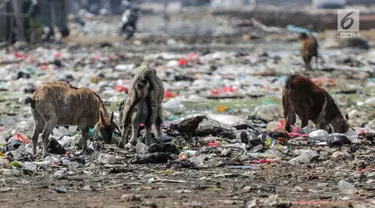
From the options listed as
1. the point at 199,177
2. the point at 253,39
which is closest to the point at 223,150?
the point at 199,177

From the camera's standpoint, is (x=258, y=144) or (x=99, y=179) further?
(x=258, y=144)

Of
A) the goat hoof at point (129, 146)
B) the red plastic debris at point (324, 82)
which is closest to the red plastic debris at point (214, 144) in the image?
the goat hoof at point (129, 146)

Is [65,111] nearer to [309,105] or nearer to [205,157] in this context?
[205,157]

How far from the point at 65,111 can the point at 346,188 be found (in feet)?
9.66

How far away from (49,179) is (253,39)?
27691 millimetres

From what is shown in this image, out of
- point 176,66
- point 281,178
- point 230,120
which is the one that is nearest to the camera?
point 281,178

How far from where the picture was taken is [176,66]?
64.7 ft

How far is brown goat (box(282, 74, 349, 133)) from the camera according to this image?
1023cm

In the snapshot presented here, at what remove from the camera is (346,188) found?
690 centimetres

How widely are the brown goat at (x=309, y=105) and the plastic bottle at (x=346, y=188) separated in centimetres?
328

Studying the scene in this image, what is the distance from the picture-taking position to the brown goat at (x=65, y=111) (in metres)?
8.67

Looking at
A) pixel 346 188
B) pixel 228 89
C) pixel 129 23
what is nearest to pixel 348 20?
pixel 129 23

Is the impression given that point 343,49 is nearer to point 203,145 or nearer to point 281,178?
point 203,145

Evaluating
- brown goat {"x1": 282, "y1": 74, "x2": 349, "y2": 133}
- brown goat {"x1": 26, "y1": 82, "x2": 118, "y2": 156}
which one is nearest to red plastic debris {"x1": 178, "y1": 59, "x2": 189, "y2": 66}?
brown goat {"x1": 282, "y1": 74, "x2": 349, "y2": 133}
